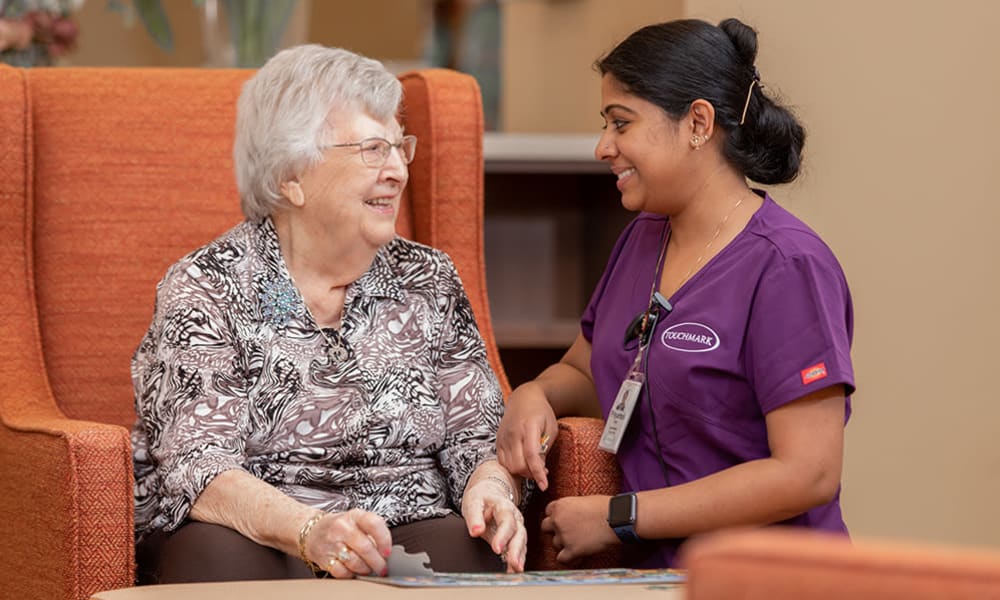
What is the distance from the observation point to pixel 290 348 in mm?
1861

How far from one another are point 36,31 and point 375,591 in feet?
6.58

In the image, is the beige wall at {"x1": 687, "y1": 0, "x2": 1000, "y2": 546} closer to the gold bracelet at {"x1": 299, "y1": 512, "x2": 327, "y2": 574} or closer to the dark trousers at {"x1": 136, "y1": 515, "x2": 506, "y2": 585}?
the dark trousers at {"x1": 136, "y1": 515, "x2": 506, "y2": 585}

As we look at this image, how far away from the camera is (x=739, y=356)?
5.47 ft

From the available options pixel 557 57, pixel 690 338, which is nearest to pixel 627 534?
pixel 690 338

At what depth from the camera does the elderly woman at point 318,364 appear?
5.72ft

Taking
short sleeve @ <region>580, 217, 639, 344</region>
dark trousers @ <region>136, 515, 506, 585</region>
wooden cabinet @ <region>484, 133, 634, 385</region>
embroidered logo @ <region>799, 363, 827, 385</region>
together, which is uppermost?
embroidered logo @ <region>799, 363, 827, 385</region>

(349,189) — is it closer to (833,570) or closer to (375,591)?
(375,591)

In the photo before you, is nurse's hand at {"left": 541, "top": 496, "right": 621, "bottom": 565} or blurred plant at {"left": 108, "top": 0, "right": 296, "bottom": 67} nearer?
nurse's hand at {"left": 541, "top": 496, "right": 621, "bottom": 565}

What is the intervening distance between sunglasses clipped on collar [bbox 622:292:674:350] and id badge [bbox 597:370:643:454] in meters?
0.05

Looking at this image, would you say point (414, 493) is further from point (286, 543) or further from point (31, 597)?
point (31, 597)

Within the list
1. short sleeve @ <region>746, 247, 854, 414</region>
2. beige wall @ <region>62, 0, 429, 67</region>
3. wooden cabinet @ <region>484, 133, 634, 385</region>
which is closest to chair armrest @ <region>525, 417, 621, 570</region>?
short sleeve @ <region>746, 247, 854, 414</region>

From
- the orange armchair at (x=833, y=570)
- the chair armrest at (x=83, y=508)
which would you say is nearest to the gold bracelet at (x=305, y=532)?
the chair armrest at (x=83, y=508)

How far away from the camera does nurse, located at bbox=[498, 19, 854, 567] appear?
5.24 ft

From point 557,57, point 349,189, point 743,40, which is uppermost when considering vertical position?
point 743,40
